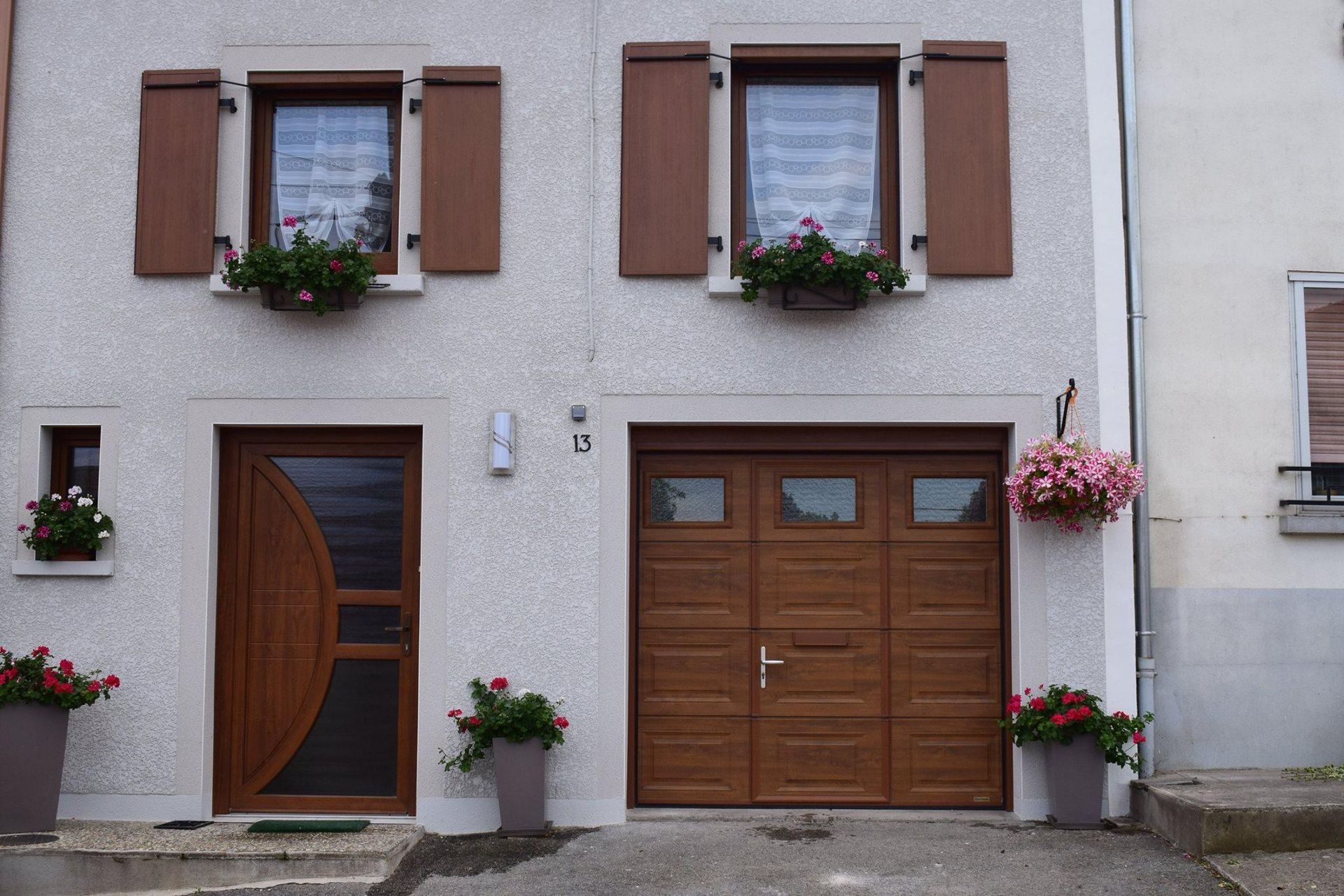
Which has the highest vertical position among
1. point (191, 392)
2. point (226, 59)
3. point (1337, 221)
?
point (226, 59)

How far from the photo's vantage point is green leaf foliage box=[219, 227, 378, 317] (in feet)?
21.2

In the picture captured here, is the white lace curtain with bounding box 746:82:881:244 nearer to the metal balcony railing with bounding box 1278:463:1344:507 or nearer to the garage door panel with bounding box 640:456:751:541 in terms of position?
the garage door panel with bounding box 640:456:751:541

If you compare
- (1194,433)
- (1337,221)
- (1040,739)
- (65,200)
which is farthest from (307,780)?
(1337,221)

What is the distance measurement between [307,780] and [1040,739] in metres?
4.13

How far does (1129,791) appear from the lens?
6.48m

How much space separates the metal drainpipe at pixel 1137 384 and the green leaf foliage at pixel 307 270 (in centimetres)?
435

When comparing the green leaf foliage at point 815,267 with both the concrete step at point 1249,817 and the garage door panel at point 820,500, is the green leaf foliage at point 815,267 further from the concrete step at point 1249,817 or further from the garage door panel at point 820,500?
the concrete step at point 1249,817

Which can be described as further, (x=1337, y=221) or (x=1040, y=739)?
(x=1337, y=221)

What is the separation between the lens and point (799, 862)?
5891 mm

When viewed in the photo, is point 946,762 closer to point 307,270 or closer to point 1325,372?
point 1325,372

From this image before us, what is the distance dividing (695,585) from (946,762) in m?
1.76

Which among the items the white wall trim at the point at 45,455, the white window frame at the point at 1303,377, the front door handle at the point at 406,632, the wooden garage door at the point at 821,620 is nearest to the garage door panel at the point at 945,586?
the wooden garage door at the point at 821,620

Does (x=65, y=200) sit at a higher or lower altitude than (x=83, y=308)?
higher

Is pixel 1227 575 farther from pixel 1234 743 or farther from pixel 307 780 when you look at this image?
pixel 307 780
